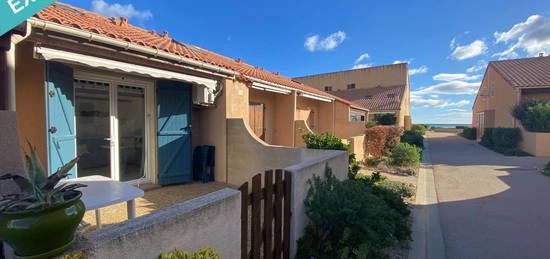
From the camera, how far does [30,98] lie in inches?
165

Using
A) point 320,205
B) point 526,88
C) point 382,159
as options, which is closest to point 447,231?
point 320,205

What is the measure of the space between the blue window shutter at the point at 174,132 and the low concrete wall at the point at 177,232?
432 cm

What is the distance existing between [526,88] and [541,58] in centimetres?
847

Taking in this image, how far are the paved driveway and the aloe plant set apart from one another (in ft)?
16.0

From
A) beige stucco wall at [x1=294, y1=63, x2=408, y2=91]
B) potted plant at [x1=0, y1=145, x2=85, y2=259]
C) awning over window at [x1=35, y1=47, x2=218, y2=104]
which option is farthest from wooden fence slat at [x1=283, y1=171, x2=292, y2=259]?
beige stucco wall at [x1=294, y1=63, x2=408, y2=91]

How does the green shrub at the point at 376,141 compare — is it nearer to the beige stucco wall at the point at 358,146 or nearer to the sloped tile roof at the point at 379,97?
the beige stucco wall at the point at 358,146

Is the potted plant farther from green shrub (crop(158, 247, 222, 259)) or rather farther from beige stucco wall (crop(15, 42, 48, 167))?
beige stucco wall (crop(15, 42, 48, 167))

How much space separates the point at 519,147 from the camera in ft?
49.4

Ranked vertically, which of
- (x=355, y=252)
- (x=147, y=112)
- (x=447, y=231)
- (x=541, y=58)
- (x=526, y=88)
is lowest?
(x=447, y=231)

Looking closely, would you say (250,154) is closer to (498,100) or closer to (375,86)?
(498,100)

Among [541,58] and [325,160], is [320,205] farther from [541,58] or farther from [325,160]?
[541,58]

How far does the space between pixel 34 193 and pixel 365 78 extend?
3552cm

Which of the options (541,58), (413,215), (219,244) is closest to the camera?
(219,244)

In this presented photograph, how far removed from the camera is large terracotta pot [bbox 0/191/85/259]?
118cm
